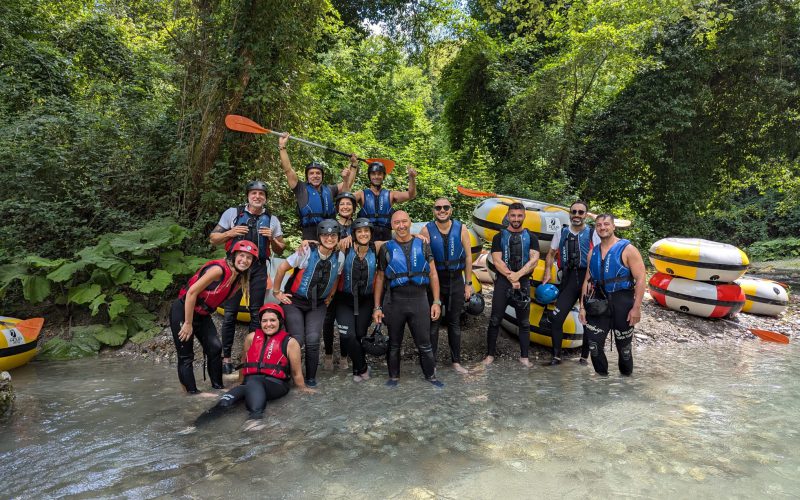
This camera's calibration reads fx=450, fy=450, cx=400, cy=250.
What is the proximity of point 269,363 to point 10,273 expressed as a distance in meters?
3.95

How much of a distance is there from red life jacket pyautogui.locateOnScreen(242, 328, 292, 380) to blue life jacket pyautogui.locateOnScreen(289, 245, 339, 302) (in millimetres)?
490

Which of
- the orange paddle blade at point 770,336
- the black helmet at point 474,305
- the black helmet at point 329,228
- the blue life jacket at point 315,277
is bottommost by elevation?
the orange paddle blade at point 770,336

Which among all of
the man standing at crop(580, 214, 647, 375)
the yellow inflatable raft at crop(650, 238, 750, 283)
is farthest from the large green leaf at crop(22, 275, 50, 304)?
the yellow inflatable raft at crop(650, 238, 750, 283)

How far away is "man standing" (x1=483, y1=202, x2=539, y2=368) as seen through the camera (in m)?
5.12

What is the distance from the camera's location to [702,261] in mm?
6664

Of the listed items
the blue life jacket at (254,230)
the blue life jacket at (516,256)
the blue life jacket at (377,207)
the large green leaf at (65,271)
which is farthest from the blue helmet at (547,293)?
the large green leaf at (65,271)

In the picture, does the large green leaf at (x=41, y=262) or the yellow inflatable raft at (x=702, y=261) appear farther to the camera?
the yellow inflatable raft at (x=702, y=261)

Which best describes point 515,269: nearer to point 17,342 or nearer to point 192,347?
point 192,347

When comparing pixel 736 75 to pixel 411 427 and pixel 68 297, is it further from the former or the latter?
pixel 68 297

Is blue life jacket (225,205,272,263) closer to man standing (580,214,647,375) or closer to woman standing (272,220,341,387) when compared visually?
woman standing (272,220,341,387)

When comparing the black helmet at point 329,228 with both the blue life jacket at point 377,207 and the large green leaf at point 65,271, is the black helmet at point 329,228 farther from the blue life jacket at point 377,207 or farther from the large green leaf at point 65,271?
the large green leaf at point 65,271

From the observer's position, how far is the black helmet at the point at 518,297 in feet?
16.9

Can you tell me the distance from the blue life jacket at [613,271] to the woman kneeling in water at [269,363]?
3128 mm

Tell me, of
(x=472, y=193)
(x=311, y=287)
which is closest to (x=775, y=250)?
(x=472, y=193)
